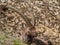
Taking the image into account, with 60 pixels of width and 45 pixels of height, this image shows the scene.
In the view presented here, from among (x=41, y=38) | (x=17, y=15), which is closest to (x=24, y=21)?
(x=17, y=15)

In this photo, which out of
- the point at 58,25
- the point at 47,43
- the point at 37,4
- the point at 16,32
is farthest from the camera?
the point at 37,4

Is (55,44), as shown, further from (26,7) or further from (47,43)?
(26,7)

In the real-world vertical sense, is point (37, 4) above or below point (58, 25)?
above

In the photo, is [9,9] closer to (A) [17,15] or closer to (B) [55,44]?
(A) [17,15]

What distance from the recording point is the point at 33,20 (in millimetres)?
5125

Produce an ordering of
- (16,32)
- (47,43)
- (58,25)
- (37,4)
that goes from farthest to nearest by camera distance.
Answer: (37,4) < (58,25) < (16,32) < (47,43)

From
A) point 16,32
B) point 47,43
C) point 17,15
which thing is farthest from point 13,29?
point 47,43

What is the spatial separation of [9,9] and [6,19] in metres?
0.33

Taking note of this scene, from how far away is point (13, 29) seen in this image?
16.1ft

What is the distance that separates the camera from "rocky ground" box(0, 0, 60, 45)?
15.8ft

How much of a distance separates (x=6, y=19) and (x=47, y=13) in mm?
1014

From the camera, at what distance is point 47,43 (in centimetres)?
452

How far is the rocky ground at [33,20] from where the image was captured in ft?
15.8

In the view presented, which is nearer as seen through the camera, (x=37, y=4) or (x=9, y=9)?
(x=9, y=9)
